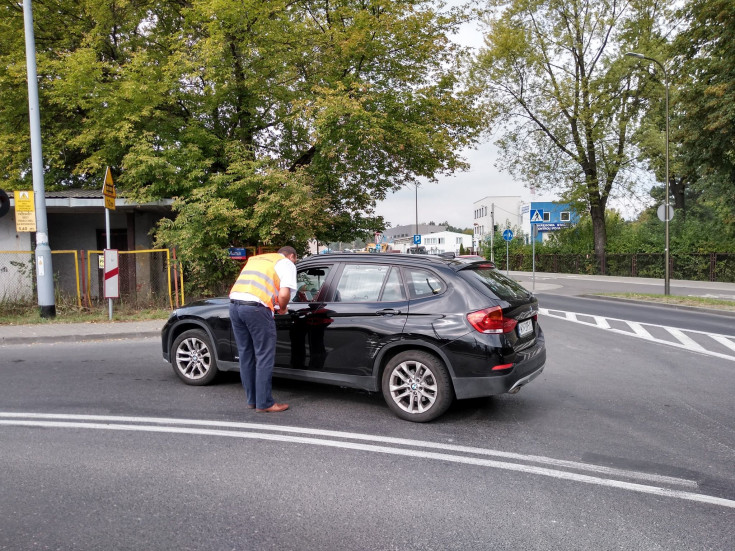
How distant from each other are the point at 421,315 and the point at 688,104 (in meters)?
22.2

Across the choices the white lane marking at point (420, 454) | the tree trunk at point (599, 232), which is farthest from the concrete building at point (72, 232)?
the tree trunk at point (599, 232)

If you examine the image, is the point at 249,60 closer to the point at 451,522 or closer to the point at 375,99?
the point at 375,99

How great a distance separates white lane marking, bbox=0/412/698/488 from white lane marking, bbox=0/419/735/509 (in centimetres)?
12

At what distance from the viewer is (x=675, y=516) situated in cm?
314

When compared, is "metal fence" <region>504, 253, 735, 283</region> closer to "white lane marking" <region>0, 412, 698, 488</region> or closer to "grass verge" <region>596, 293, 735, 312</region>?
"grass verge" <region>596, 293, 735, 312</region>

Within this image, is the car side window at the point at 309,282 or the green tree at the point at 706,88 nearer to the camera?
the car side window at the point at 309,282

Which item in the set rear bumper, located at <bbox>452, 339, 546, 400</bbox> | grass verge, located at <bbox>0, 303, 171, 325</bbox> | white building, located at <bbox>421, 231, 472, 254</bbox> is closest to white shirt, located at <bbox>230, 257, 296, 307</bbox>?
rear bumper, located at <bbox>452, 339, 546, 400</bbox>

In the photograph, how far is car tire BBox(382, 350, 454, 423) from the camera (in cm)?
477

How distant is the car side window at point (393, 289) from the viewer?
5133mm

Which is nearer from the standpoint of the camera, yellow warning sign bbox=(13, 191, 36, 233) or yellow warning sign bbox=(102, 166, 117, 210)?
yellow warning sign bbox=(102, 166, 117, 210)

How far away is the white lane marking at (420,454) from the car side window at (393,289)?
1.47 m

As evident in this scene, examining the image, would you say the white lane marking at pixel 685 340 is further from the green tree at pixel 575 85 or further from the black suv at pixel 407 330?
the green tree at pixel 575 85

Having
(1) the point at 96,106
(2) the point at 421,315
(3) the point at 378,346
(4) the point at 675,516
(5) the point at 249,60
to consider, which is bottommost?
(4) the point at 675,516

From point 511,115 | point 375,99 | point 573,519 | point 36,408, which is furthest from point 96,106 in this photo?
point 511,115
